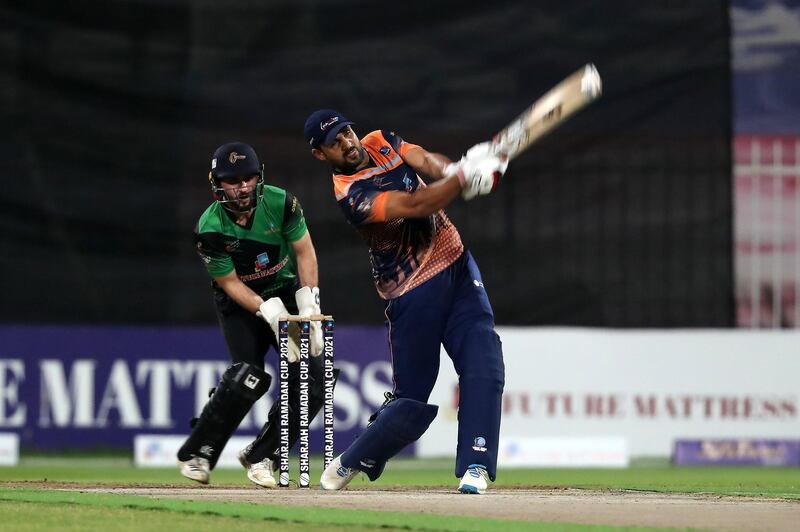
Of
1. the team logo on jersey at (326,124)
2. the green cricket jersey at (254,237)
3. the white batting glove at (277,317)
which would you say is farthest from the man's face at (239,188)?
the team logo on jersey at (326,124)

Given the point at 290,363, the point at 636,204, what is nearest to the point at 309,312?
the point at 290,363

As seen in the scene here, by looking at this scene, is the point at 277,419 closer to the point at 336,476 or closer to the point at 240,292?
the point at 240,292

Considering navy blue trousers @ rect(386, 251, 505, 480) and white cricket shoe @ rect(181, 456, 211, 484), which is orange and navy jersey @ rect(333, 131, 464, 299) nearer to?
navy blue trousers @ rect(386, 251, 505, 480)

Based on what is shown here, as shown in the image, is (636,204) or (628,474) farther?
(636,204)

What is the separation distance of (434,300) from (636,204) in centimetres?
505

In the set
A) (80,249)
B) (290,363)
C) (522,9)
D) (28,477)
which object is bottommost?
(28,477)

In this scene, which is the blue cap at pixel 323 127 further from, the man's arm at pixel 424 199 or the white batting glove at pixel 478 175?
the white batting glove at pixel 478 175

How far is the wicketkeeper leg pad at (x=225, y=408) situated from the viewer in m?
7.46

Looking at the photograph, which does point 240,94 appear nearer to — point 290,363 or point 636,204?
point 636,204

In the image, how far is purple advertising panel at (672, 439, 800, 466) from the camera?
11398 mm

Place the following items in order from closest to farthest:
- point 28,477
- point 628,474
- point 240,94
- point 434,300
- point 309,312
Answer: point 434,300, point 309,312, point 28,477, point 628,474, point 240,94

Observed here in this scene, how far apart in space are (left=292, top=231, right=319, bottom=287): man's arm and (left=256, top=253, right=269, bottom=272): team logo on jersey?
0.13 meters

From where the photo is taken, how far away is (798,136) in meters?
12.0

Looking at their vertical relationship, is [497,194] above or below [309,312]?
above
